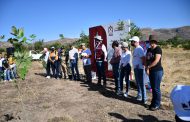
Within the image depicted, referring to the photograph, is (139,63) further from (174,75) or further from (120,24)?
(174,75)

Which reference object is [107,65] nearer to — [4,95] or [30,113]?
[4,95]

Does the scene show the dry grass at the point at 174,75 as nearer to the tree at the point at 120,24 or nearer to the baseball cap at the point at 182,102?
the tree at the point at 120,24

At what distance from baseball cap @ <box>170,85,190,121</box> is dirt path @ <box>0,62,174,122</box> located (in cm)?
310

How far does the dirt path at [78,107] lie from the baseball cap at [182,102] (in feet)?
10.2

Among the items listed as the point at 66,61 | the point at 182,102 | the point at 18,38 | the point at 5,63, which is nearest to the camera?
Answer: the point at 182,102

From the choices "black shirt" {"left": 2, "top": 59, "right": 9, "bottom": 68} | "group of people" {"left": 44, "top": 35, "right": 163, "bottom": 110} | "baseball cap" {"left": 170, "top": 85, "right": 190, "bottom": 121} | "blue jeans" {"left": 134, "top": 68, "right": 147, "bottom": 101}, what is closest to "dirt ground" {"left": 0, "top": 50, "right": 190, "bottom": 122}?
"blue jeans" {"left": 134, "top": 68, "right": 147, "bottom": 101}

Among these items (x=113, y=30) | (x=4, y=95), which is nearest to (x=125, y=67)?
(x=113, y=30)

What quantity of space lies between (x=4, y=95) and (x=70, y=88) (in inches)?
103

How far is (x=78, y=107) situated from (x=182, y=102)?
4.76m

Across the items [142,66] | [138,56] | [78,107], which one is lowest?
[78,107]

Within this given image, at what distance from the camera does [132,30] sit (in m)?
10.3

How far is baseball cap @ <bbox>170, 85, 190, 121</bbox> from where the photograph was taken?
2.88 meters

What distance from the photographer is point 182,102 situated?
115 inches

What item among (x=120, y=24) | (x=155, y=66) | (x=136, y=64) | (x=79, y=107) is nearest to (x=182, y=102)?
(x=155, y=66)
